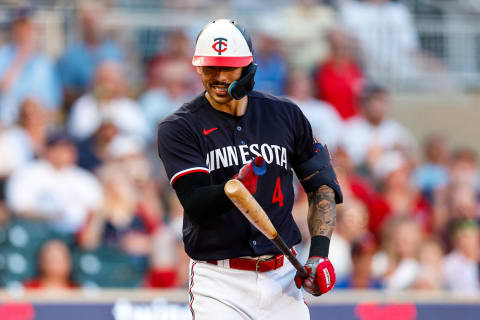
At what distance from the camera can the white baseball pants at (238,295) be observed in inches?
161

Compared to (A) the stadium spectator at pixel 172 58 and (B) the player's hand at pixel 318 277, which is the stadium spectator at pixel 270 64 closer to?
(A) the stadium spectator at pixel 172 58

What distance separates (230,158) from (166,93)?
5334 millimetres

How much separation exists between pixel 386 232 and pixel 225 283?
3989mm

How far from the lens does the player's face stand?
4016 millimetres

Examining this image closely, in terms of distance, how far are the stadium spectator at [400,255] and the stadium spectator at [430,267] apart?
2.1 inches

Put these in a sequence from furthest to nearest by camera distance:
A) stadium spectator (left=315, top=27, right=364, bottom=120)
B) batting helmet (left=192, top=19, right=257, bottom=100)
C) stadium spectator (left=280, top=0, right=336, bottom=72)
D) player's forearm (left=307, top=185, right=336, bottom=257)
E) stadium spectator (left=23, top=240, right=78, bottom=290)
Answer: stadium spectator (left=280, top=0, right=336, bottom=72)
stadium spectator (left=315, top=27, right=364, bottom=120)
stadium spectator (left=23, top=240, right=78, bottom=290)
player's forearm (left=307, top=185, right=336, bottom=257)
batting helmet (left=192, top=19, right=257, bottom=100)

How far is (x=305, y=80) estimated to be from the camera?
967 cm

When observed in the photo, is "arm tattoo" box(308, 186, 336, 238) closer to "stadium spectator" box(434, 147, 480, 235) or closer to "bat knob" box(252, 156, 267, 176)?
"bat knob" box(252, 156, 267, 176)

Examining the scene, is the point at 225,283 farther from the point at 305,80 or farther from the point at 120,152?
the point at 305,80

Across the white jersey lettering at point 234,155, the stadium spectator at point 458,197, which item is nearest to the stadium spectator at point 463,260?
the stadium spectator at point 458,197

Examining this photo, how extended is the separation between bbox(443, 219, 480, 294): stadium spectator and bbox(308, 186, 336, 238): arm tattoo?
12.8 feet

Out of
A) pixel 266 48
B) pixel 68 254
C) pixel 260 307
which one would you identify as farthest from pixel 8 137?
pixel 260 307

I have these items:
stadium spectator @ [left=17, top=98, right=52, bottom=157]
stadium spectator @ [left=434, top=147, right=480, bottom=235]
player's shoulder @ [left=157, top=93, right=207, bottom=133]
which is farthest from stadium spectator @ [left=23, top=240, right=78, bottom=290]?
stadium spectator @ [left=434, top=147, right=480, bottom=235]

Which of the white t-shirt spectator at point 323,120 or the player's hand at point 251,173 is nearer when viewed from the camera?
the player's hand at point 251,173
